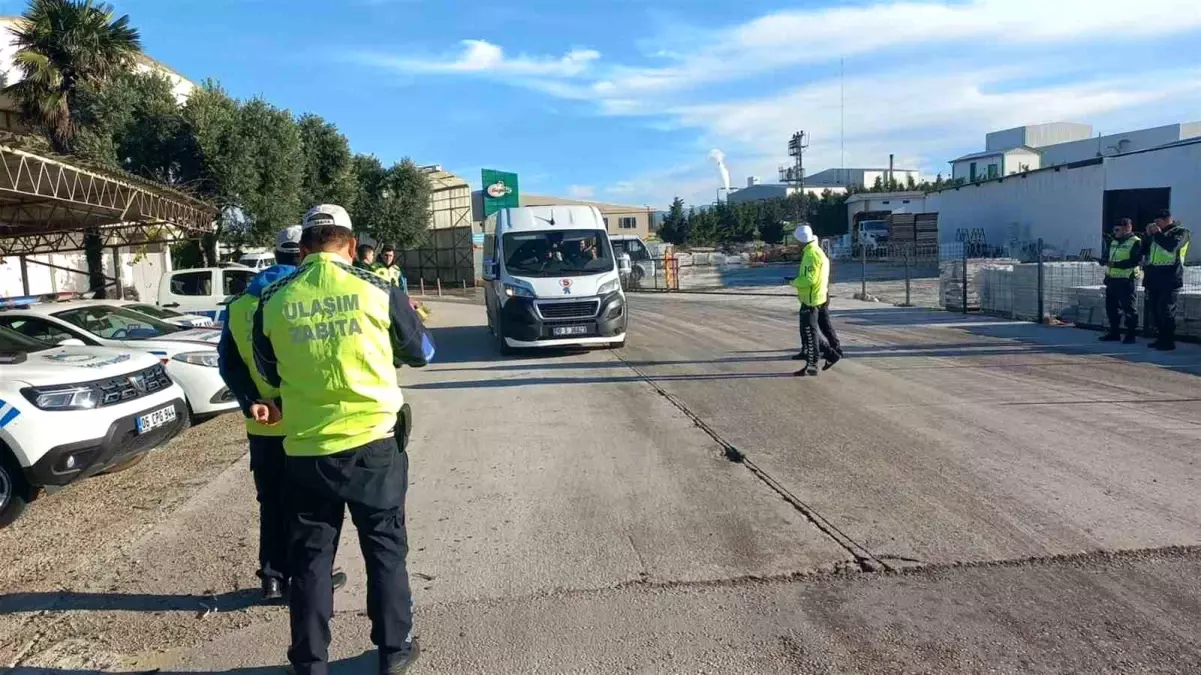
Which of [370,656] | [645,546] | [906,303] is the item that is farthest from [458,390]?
[906,303]

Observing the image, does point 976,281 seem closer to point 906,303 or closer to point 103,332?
point 906,303

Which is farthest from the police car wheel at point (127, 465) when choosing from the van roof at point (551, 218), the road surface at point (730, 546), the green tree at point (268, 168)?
the green tree at point (268, 168)

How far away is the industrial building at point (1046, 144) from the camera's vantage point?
54.6 m

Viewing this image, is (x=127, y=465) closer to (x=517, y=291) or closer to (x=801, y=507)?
(x=801, y=507)

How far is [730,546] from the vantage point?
468cm

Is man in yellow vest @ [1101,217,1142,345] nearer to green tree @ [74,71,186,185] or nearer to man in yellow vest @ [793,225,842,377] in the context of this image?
man in yellow vest @ [793,225,842,377]

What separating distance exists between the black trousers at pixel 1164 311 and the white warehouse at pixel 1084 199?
66.1 ft

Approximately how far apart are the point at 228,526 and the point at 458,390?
17.0 feet

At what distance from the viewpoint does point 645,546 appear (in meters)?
4.73

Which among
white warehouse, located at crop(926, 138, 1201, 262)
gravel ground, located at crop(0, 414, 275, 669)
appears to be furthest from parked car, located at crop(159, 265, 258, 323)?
white warehouse, located at crop(926, 138, 1201, 262)

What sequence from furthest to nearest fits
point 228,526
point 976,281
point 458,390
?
point 976,281, point 458,390, point 228,526

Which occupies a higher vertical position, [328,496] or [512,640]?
[328,496]

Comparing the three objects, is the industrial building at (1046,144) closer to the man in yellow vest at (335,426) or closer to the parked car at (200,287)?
the parked car at (200,287)

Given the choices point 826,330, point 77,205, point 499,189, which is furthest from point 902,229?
point 77,205
